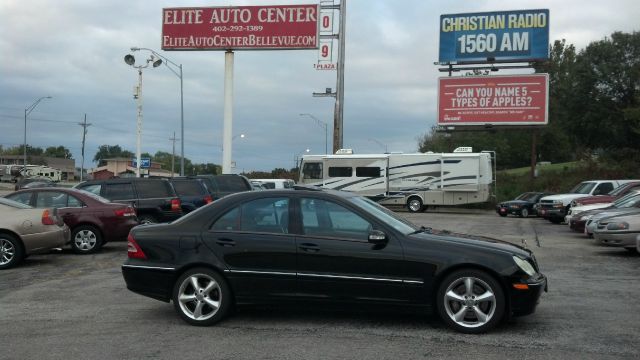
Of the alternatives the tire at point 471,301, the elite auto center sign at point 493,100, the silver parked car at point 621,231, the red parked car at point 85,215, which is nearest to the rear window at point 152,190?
the red parked car at point 85,215

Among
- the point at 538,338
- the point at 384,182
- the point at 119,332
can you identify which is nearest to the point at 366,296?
the point at 538,338

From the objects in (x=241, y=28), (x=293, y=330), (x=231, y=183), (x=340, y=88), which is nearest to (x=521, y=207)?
(x=340, y=88)

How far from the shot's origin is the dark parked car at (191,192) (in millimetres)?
16406

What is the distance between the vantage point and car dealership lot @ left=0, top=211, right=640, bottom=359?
19.0 ft

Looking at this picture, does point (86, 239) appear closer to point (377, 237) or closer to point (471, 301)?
point (377, 237)

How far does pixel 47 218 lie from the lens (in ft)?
38.3

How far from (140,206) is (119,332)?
30.4 ft

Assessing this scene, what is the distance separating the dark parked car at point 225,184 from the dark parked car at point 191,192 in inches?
40.3

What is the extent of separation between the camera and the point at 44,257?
13.1 m

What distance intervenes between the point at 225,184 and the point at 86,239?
5593 millimetres

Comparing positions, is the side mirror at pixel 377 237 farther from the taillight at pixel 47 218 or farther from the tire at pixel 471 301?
the taillight at pixel 47 218

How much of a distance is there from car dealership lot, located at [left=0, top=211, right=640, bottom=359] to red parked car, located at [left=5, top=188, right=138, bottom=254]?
3.90 meters

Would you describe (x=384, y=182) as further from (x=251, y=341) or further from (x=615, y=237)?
(x=251, y=341)

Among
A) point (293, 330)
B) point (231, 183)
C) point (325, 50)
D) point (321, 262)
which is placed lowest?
point (293, 330)
